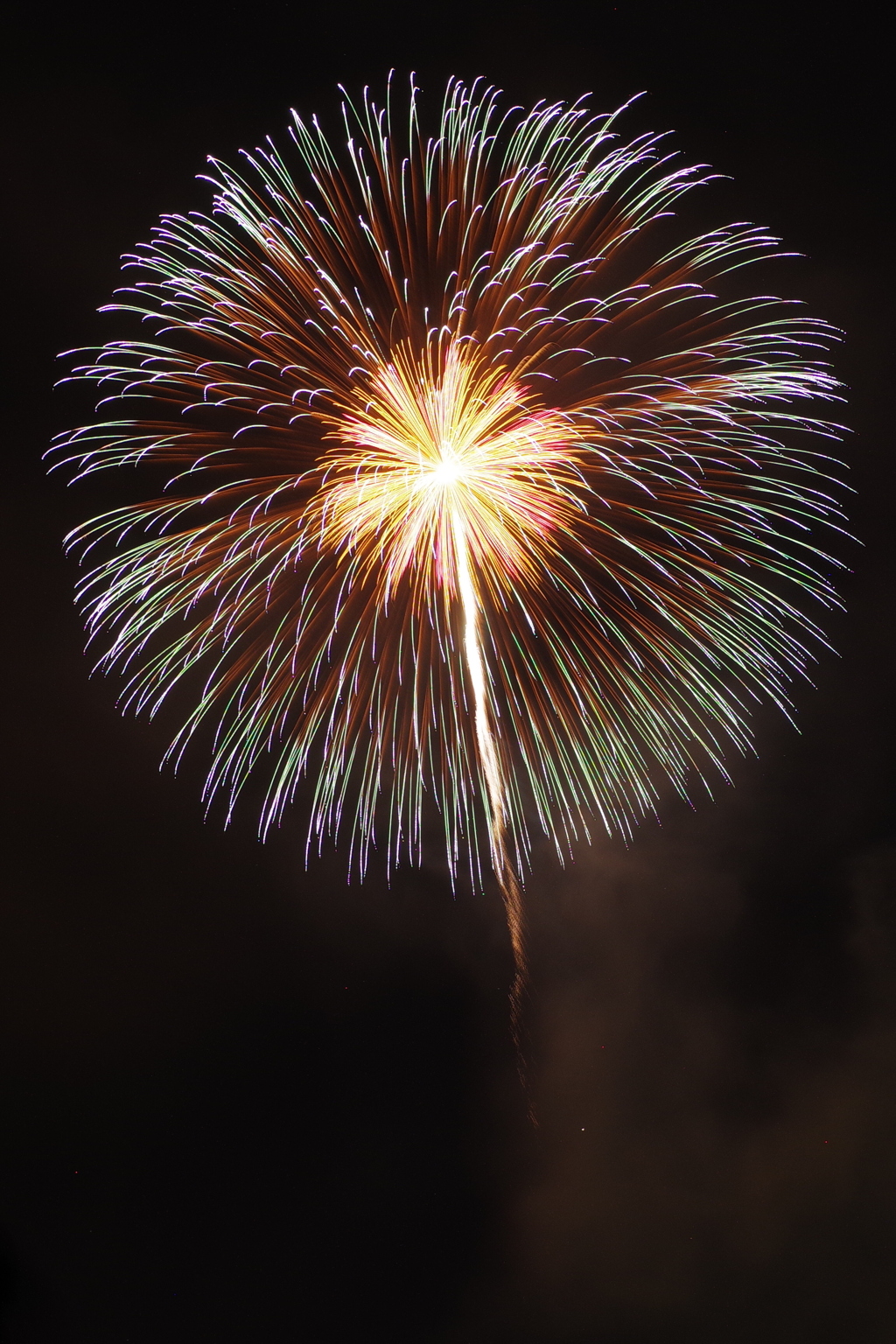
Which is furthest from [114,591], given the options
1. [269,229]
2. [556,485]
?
[556,485]

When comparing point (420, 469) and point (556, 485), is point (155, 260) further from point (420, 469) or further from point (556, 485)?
point (556, 485)

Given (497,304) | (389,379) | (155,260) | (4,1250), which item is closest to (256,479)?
(389,379)

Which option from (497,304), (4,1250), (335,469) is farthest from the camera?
(4,1250)

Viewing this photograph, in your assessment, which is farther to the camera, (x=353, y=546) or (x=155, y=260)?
(x=353, y=546)

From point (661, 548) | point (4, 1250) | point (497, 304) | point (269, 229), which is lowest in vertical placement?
point (4, 1250)

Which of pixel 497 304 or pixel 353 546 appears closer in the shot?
pixel 497 304

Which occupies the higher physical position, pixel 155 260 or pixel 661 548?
pixel 155 260

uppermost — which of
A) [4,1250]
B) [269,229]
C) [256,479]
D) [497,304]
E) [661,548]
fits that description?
[269,229]

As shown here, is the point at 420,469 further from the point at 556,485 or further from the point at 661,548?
the point at 661,548

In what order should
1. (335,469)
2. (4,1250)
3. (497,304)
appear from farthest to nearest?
(4,1250) < (335,469) < (497,304)
